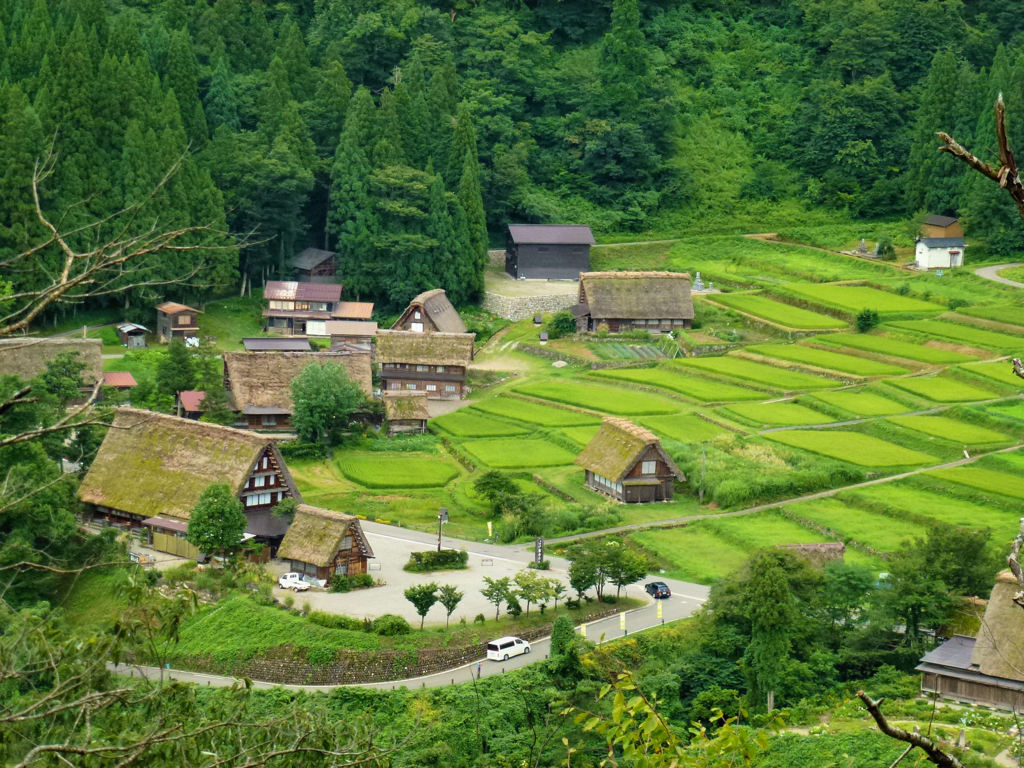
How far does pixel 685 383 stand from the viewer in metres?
56.7

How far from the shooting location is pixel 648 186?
76.7m

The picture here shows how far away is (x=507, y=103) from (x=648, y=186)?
8.50 m

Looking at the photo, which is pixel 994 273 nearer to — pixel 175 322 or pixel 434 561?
pixel 175 322

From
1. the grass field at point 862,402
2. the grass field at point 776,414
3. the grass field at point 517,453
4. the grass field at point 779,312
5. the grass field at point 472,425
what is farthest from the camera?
the grass field at point 779,312

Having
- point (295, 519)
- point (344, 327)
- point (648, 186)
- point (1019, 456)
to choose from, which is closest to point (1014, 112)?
point (648, 186)

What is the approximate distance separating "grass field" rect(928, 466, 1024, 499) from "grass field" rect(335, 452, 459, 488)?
1543 centimetres

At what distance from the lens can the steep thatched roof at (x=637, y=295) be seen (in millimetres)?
63562

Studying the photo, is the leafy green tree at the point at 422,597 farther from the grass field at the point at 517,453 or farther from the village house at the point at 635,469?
the grass field at the point at 517,453

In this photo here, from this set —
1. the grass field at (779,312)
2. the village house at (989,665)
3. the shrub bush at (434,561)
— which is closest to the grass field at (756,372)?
the grass field at (779,312)

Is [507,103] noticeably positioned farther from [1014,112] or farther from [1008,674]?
[1008,674]

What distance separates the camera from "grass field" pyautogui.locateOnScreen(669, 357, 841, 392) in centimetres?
5597

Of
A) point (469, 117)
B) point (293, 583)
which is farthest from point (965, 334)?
point (293, 583)

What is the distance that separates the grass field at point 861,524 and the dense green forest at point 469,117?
25886 mm

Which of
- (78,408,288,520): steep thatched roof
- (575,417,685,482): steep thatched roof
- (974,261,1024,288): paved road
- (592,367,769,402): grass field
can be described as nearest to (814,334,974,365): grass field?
(592,367,769,402): grass field
